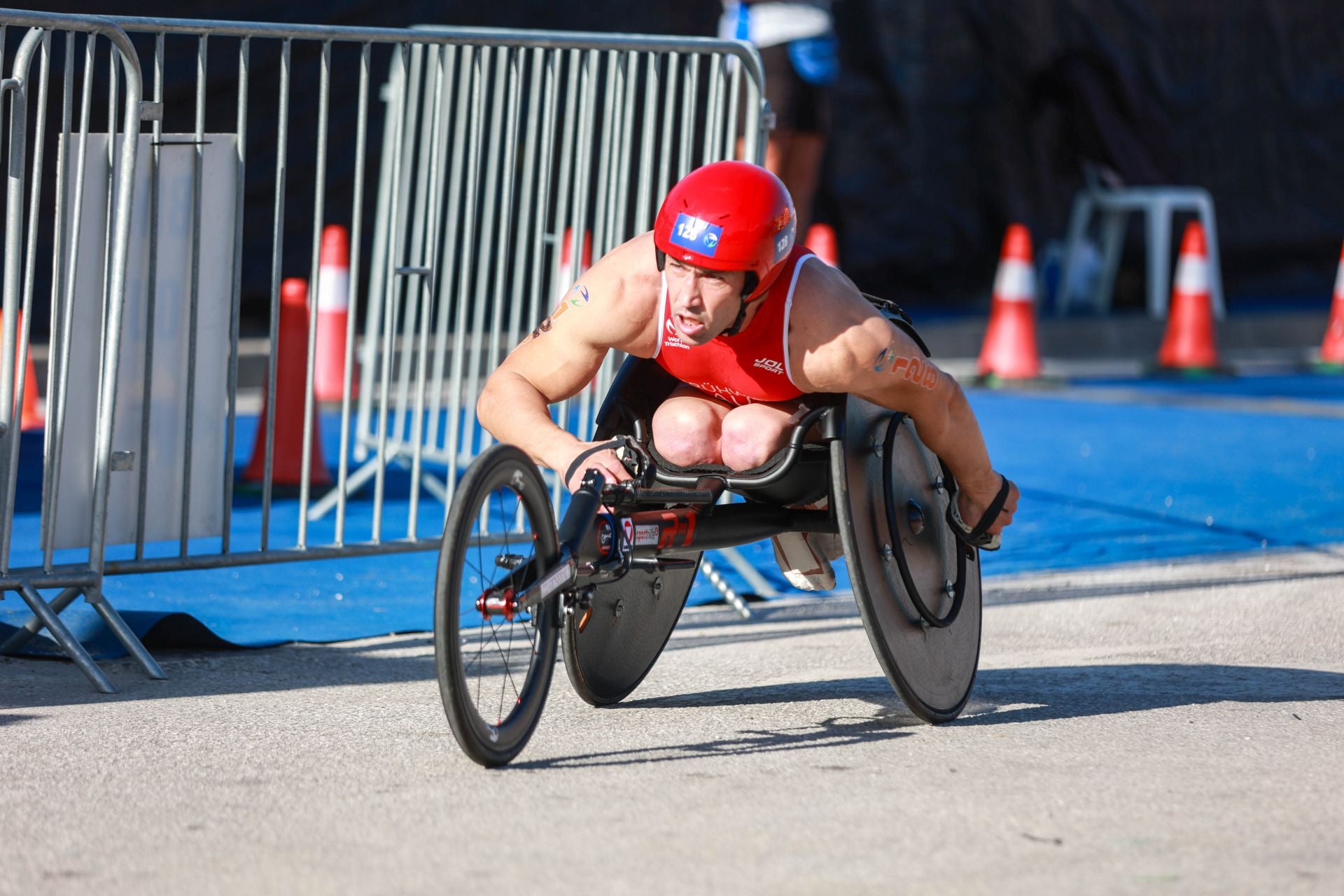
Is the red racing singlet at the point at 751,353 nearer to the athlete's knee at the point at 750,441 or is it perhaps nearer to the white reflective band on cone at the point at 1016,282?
the athlete's knee at the point at 750,441

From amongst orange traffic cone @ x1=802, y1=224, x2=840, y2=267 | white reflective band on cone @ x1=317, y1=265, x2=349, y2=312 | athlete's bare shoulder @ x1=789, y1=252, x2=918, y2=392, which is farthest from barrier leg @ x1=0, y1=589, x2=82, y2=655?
orange traffic cone @ x1=802, y1=224, x2=840, y2=267

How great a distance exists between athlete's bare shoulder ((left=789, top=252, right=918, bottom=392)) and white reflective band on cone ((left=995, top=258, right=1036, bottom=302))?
7.79 metres

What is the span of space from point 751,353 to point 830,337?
183 mm

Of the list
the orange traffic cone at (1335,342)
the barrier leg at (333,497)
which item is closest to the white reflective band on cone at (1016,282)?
the orange traffic cone at (1335,342)

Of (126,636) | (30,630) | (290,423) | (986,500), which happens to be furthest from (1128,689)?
(290,423)

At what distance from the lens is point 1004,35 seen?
1417 cm

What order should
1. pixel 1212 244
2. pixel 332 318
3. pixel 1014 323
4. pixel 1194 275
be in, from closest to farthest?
pixel 332 318 → pixel 1014 323 → pixel 1194 275 → pixel 1212 244

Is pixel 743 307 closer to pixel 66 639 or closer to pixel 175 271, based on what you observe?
pixel 175 271

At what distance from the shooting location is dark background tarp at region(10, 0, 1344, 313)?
1383 cm

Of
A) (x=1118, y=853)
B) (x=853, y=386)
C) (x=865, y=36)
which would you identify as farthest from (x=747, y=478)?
(x=865, y=36)

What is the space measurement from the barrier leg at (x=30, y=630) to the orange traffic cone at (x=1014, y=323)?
783cm

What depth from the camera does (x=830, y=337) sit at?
4.11 m

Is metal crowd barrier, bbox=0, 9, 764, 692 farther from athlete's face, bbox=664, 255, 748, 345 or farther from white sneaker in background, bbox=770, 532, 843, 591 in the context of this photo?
athlete's face, bbox=664, 255, 748, 345

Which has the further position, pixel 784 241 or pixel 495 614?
pixel 784 241
